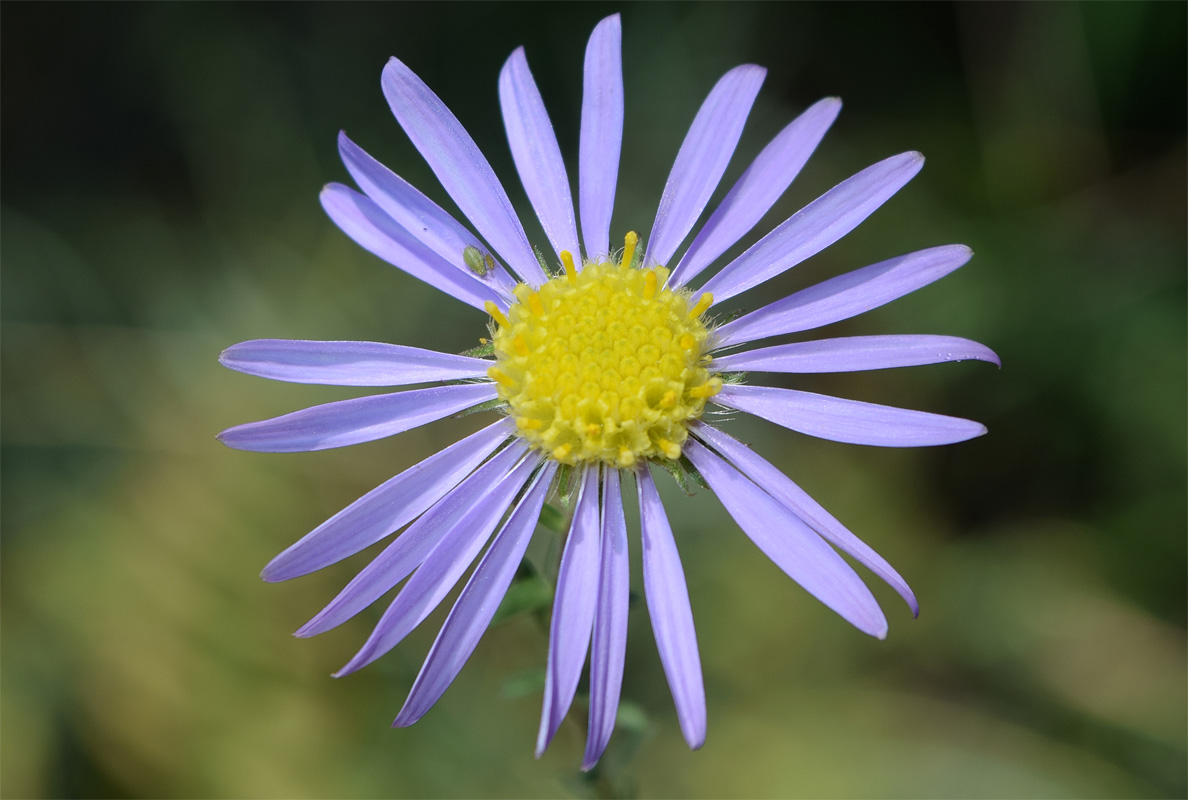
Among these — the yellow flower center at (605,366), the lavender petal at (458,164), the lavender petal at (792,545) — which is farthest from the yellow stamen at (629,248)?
the lavender petal at (792,545)

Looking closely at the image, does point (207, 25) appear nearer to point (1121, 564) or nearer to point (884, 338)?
point (884, 338)

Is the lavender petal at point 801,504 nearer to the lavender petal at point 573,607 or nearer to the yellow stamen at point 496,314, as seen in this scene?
the lavender petal at point 573,607

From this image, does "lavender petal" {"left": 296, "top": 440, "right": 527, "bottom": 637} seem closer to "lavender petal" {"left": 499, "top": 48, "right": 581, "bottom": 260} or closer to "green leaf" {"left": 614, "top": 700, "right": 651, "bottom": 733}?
"lavender petal" {"left": 499, "top": 48, "right": 581, "bottom": 260}

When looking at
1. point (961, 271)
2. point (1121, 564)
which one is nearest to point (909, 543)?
point (1121, 564)

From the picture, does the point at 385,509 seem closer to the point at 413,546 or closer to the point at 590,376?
the point at 413,546

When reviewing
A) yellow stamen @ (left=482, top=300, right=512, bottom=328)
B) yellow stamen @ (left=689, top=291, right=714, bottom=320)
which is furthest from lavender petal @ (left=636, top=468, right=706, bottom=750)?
yellow stamen @ (left=482, top=300, right=512, bottom=328)

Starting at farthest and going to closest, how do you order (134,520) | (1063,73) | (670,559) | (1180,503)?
(1063,73), (134,520), (1180,503), (670,559)
